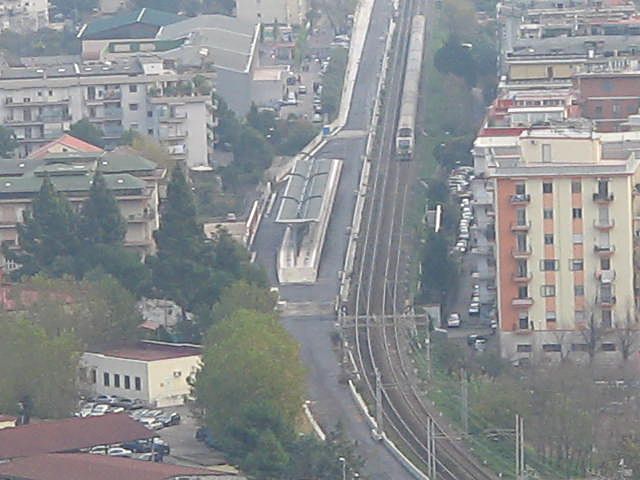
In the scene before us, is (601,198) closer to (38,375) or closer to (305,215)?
(305,215)

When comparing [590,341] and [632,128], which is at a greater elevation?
[632,128]

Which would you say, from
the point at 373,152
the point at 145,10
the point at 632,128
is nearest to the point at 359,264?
the point at 632,128

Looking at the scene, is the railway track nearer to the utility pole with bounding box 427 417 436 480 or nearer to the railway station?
the utility pole with bounding box 427 417 436 480

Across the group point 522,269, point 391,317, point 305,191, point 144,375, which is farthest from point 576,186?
point 305,191

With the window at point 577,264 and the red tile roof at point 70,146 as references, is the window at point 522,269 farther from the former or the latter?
the red tile roof at point 70,146

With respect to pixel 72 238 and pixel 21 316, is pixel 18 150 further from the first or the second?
pixel 21 316
